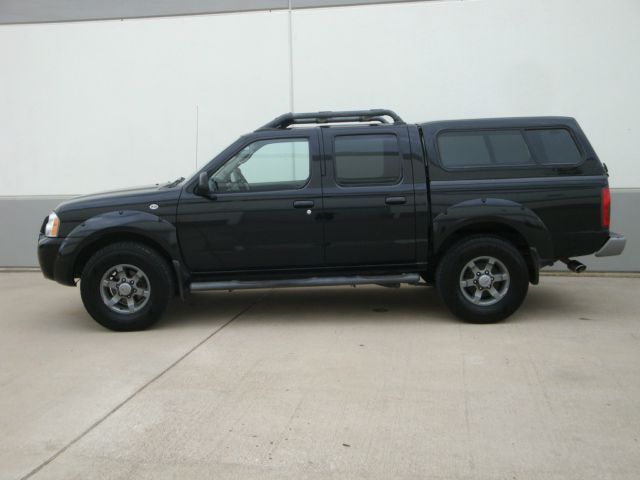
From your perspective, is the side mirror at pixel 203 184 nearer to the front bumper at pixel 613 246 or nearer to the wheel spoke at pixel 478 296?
the wheel spoke at pixel 478 296

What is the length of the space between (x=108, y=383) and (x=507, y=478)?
2886 mm

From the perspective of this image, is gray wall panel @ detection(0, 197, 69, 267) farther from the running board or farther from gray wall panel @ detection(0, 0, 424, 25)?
the running board

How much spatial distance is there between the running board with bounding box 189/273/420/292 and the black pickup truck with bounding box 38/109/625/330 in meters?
0.02

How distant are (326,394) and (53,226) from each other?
3.23 m

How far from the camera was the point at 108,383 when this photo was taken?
470 cm

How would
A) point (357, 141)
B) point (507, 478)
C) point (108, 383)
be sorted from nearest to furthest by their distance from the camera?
point (507, 478) < point (108, 383) < point (357, 141)

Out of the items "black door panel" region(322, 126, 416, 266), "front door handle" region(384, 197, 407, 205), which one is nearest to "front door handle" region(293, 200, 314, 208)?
"black door panel" region(322, 126, 416, 266)

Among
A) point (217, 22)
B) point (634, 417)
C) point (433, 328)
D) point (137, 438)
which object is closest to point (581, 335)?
point (433, 328)

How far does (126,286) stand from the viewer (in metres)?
5.99

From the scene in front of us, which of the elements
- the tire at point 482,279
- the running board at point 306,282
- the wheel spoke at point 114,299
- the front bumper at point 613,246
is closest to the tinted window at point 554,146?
the front bumper at point 613,246

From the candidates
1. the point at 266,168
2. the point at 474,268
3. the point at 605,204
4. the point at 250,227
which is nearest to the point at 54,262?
the point at 250,227

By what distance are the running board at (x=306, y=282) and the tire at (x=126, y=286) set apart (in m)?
0.34

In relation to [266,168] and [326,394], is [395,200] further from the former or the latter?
[326,394]

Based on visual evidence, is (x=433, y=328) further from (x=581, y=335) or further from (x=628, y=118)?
(x=628, y=118)
